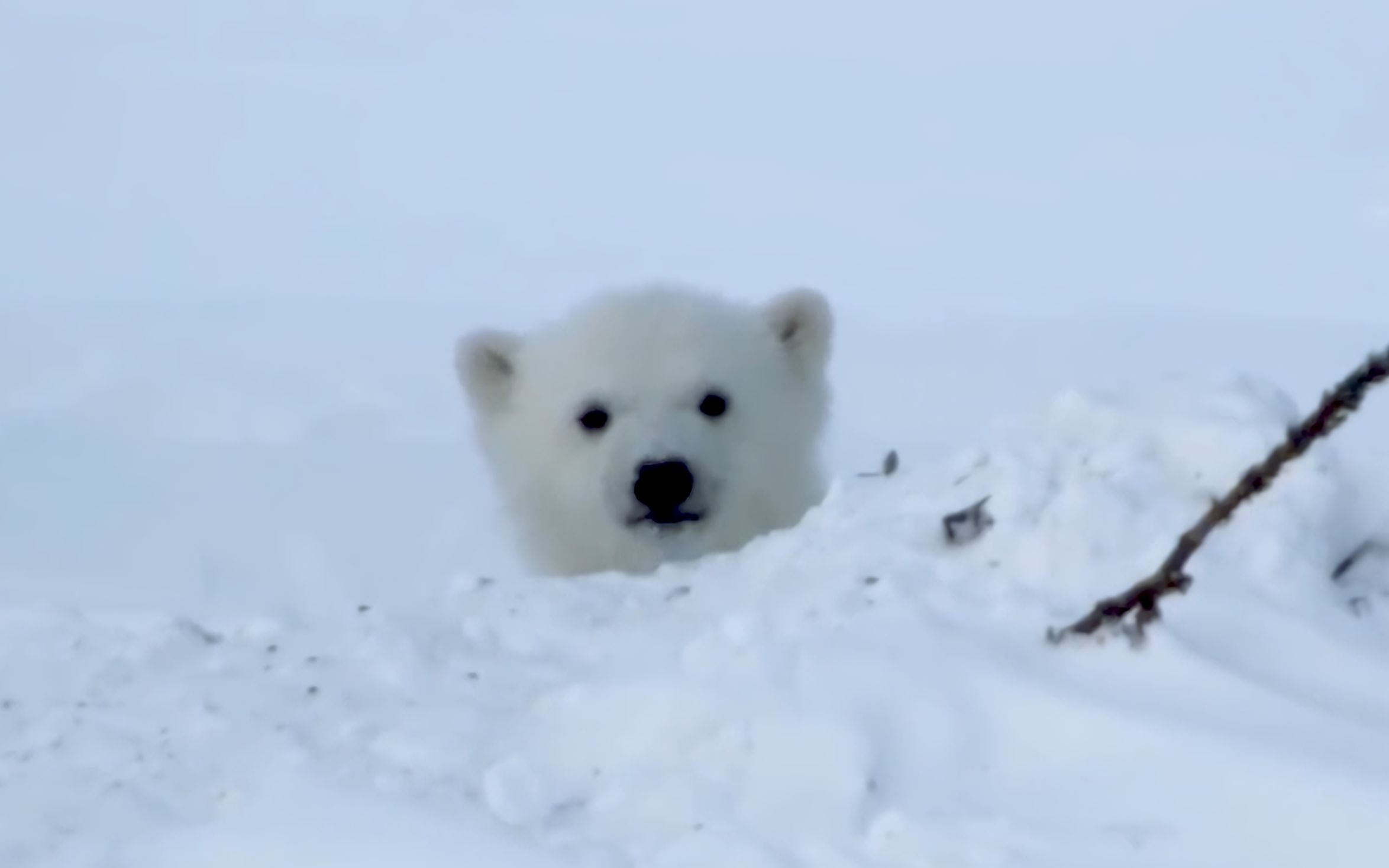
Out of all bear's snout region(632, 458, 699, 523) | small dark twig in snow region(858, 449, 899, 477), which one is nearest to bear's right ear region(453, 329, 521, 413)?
bear's snout region(632, 458, 699, 523)

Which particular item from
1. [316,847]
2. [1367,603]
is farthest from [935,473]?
[316,847]

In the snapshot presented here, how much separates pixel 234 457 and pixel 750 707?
720 cm

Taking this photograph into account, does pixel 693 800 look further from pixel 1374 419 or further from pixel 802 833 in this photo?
pixel 1374 419

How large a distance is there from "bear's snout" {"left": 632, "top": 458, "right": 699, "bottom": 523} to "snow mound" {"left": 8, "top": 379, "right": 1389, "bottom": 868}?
1.89m

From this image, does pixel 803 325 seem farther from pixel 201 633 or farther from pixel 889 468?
pixel 201 633

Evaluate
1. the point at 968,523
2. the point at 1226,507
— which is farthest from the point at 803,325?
the point at 1226,507

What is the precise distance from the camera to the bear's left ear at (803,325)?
6.02 m

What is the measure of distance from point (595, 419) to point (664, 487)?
0.45m

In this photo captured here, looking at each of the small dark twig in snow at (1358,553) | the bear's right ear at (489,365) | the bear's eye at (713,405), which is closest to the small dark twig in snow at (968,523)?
the small dark twig in snow at (1358,553)

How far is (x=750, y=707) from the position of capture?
8.19 ft

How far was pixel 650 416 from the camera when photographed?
18.0 feet

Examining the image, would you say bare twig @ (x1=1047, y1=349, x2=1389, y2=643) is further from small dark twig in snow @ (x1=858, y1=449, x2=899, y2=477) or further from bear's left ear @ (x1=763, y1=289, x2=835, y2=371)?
bear's left ear @ (x1=763, y1=289, x2=835, y2=371)

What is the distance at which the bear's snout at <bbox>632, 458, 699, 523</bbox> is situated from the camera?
5258 millimetres

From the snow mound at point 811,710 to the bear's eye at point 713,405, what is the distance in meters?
2.27
